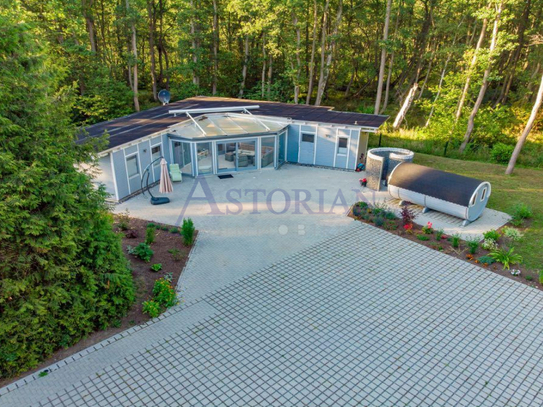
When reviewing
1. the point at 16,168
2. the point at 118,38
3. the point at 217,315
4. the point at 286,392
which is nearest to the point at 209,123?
the point at 217,315

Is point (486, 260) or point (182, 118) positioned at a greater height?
point (182, 118)

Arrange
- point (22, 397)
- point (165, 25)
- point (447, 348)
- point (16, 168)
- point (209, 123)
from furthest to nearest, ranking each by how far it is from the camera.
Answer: point (165, 25)
point (209, 123)
point (447, 348)
point (22, 397)
point (16, 168)

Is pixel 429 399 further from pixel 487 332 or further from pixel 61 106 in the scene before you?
pixel 61 106

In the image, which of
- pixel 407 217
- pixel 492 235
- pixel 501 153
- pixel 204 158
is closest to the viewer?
pixel 492 235

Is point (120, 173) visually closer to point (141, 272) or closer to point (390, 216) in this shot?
point (141, 272)

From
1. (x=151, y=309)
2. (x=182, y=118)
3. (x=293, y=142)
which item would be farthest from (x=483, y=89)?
(x=151, y=309)

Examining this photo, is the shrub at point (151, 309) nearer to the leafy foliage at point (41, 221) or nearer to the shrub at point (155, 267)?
the leafy foliage at point (41, 221)

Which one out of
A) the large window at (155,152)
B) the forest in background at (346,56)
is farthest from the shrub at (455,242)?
the large window at (155,152)
